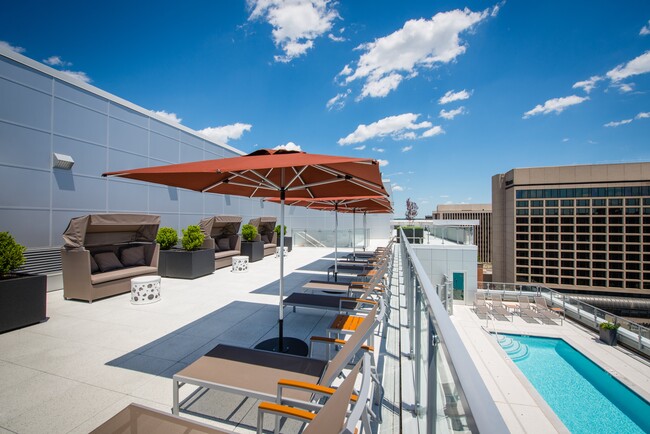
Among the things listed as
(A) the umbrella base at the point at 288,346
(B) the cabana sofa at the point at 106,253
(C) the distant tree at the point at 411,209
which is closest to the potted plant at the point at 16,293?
(B) the cabana sofa at the point at 106,253

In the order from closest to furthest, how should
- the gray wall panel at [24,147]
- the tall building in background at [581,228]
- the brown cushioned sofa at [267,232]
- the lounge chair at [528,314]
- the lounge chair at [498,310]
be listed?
the gray wall panel at [24,147], the brown cushioned sofa at [267,232], the lounge chair at [528,314], the lounge chair at [498,310], the tall building in background at [581,228]

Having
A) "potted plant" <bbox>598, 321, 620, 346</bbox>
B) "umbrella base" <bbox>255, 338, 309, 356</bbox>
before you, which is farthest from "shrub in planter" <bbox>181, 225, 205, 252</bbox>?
"potted plant" <bbox>598, 321, 620, 346</bbox>

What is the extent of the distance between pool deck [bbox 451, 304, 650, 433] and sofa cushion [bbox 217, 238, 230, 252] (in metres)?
9.02

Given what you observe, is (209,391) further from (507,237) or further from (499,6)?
(507,237)

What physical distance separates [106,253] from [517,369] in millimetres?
12685

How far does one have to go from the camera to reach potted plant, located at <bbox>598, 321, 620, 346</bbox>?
40.5ft

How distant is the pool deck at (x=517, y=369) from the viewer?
663cm

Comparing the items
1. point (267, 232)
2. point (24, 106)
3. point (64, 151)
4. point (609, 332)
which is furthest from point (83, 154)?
point (609, 332)

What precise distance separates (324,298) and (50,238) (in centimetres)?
754

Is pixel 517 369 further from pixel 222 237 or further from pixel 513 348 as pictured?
pixel 222 237

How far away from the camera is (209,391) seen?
2648 mm

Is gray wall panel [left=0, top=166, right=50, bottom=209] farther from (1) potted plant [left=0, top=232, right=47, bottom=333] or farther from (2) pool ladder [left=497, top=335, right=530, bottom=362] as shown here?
(2) pool ladder [left=497, top=335, right=530, bottom=362]

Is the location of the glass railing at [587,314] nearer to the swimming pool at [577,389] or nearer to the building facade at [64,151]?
the swimming pool at [577,389]

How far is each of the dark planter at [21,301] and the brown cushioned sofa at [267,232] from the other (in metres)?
7.57
